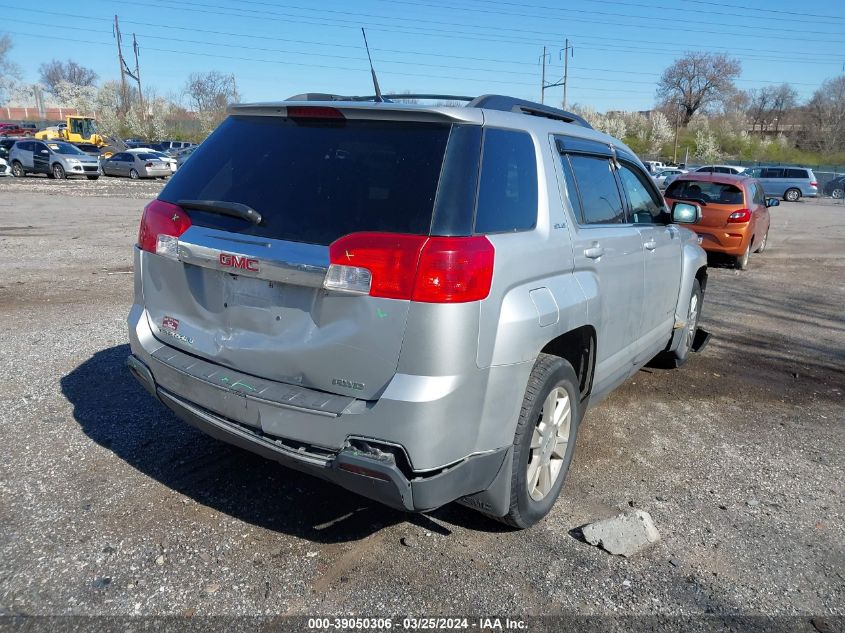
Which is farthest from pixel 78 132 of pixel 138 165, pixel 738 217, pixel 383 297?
pixel 383 297

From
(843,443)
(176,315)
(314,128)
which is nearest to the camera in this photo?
(314,128)

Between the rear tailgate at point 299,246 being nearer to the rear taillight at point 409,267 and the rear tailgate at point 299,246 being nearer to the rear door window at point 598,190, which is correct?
the rear taillight at point 409,267

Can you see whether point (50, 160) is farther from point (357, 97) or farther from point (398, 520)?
point (398, 520)

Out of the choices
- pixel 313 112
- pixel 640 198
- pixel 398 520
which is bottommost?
pixel 398 520

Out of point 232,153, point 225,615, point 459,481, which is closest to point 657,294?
point 459,481

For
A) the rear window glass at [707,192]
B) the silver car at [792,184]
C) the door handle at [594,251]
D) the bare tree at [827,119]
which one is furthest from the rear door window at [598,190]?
the bare tree at [827,119]

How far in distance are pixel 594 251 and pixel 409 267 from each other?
1393 mm

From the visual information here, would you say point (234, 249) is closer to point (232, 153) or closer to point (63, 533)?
point (232, 153)

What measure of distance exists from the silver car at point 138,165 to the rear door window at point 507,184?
34737 mm

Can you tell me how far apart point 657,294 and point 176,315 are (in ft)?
10.5

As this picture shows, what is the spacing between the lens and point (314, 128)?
9.80 ft

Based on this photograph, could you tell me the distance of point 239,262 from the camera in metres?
2.80

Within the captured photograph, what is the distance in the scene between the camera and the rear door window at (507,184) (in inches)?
109

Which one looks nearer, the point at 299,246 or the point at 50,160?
the point at 299,246
